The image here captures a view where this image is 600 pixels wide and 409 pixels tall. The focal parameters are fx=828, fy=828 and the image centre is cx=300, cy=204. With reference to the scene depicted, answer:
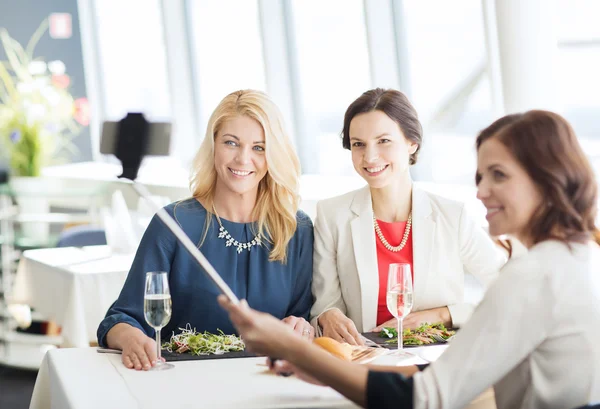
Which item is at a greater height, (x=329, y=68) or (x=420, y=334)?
(x=329, y=68)

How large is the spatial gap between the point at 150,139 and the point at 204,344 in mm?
597

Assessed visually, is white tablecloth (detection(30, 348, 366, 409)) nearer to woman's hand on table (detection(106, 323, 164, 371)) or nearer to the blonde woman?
woman's hand on table (detection(106, 323, 164, 371))

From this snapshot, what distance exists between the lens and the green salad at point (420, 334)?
2393 mm

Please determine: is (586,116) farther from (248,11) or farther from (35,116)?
(35,116)

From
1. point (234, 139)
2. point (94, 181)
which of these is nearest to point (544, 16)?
point (234, 139)

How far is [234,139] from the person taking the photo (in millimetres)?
2730

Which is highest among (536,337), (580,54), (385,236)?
(580,54)

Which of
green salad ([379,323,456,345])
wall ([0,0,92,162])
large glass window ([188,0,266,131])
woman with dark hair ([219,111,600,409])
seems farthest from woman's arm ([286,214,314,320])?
wall ([0,0,92,162])

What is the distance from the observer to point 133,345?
2215 millimetres

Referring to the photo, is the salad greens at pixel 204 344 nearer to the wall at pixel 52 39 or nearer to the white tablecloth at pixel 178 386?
the white tablecloth at pixel 178 386

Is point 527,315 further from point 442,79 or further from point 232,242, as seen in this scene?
point 442,79

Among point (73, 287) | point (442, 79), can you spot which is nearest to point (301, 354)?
point (73, 287)

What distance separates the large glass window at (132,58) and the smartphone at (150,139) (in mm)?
5795

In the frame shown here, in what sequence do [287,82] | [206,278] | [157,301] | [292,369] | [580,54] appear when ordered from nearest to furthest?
[292,369] → [157,301] → [206,278] → [580,54] → [287,82]
